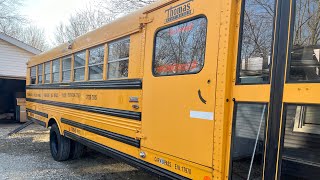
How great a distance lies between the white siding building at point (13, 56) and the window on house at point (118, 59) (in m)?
11.1

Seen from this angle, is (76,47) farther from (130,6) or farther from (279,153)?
(130,6)

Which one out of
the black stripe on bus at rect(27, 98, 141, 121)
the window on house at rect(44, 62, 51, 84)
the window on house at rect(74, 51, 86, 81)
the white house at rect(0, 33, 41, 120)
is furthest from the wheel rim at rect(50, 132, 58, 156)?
the white house at rect(0, 33, 41, 120)

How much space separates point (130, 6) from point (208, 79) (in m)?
14.3

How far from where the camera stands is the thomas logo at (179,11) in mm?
2734

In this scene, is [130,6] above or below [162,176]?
above

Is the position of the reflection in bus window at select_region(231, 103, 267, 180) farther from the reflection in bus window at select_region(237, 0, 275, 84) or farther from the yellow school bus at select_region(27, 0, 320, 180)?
the reflection in bus window at select_region(237, 0, 275, 84)

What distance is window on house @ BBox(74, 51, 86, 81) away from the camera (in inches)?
197

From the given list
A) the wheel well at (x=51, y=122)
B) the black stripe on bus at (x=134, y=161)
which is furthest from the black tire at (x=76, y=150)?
the black stripe on bus at (x=134, y=161)

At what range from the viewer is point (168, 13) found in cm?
299

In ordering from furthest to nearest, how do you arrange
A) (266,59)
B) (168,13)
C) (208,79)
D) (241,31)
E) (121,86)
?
1. (121,86)
2. (168,13)
3. (208,79)
4. (241,31)
5. (266,59)

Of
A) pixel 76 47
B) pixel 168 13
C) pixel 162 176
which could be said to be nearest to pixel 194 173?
pixel 162 176

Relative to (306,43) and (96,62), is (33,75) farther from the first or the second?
(306,43)

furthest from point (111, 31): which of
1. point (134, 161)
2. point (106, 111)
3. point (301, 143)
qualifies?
point (301, 143)

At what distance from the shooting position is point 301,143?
1.96m
